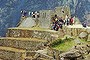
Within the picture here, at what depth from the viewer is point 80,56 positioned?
1683 centimetres

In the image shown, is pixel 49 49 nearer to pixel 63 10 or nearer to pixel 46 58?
pixel 46 58

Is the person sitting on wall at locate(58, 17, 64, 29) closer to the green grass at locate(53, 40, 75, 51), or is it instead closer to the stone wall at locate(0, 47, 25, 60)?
the green grass at locate(53, 40, 75, 51)

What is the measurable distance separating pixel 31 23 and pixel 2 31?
4684cm

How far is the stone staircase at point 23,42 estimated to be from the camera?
23.3 m

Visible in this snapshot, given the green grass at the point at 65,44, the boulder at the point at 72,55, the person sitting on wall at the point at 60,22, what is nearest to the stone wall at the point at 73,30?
the person sitting on wall at the point at 60,22

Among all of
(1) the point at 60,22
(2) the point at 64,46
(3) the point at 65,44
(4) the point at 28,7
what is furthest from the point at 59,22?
(4) the point at 28,7

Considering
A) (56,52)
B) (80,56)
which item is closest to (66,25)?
(56,52)

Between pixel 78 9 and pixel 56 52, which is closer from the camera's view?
pixel 56 52

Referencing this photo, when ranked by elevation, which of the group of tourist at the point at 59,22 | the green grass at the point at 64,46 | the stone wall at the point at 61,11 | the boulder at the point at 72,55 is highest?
the stone wall at the point at 61,11

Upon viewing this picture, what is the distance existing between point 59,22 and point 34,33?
2.18 meters

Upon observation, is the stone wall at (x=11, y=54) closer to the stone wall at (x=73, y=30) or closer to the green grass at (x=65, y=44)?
the green grass at (x=65, y=44)

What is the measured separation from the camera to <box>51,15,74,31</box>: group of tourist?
80.2 feet

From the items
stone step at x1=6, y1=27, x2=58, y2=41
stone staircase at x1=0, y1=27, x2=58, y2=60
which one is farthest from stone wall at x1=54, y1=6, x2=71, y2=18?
stone staircase at x1=0, y1=27, x2=58, y2=60

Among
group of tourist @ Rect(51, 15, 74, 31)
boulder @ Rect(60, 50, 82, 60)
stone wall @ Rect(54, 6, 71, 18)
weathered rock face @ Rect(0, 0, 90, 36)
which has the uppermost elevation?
stone wall @ Rect(54, 6, 71, 18)
